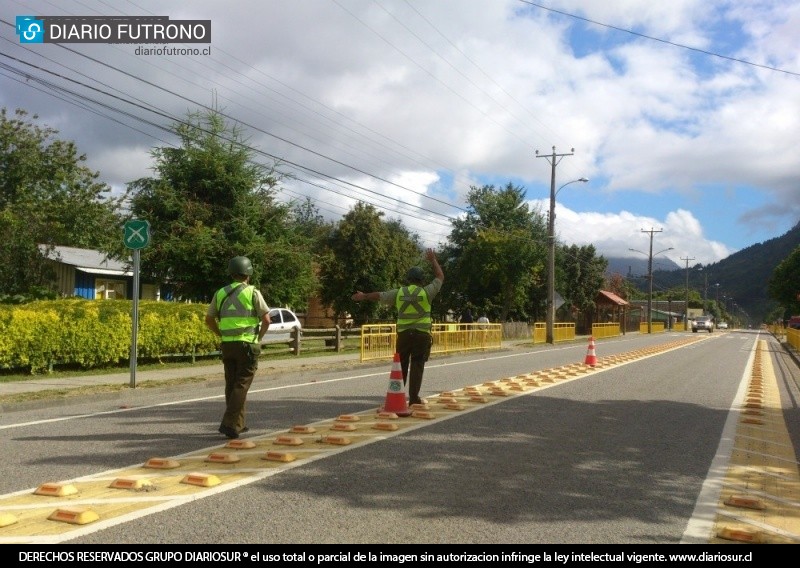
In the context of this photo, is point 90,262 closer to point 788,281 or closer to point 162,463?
point 162,463

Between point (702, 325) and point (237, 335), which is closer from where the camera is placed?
point (237, 335)

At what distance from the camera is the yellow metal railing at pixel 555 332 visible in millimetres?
38594

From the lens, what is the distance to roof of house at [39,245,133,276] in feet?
98.2

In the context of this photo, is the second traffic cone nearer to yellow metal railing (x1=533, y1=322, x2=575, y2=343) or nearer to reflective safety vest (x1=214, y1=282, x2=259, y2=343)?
reflective safety vest (x1=214, y1=282, x2=259, y2=343)

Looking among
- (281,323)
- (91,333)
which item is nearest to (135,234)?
(91,333)

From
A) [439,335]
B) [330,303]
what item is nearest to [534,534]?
[439,335]

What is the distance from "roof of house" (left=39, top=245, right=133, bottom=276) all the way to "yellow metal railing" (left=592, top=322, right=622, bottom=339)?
101ft

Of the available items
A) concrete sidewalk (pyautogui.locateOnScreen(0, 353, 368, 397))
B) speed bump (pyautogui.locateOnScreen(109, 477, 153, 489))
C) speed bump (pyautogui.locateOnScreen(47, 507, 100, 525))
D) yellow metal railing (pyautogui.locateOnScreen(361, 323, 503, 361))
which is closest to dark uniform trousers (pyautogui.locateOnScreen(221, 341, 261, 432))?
speed bump (pyautogui.locateOnScreen(109, 477, 153, 489))

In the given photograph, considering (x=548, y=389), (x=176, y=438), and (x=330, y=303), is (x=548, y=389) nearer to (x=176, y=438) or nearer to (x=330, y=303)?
(x=176, y=438)

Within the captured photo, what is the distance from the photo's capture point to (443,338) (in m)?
26.2

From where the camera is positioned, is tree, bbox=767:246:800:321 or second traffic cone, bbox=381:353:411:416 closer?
second traffic cone, bbox=381:353:411:416

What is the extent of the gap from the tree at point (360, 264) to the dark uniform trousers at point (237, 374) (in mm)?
36282

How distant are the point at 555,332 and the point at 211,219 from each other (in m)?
22.0
